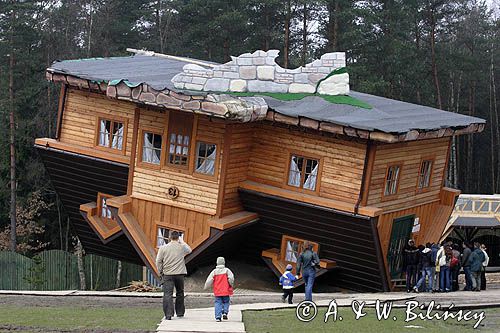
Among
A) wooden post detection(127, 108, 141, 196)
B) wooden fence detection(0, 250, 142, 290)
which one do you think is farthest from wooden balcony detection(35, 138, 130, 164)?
A: wooden fence detection(0, 250, 142, 290)

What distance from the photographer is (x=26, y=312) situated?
17.0 meters

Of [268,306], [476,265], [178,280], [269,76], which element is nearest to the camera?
[178,280]

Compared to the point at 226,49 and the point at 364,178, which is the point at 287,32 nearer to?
the point at 226,49

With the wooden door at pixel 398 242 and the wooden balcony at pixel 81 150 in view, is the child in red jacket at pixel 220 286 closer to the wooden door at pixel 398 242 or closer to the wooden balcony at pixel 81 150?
the wooden door at pixel 398 242

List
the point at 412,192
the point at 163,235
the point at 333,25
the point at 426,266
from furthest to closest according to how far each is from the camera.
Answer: the point at 333,25 → the point at 412,192 → the point at 163,235 → the point at 426,266

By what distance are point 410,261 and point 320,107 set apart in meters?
4.62


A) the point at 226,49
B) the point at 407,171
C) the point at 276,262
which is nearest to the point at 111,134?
the point at 276,262

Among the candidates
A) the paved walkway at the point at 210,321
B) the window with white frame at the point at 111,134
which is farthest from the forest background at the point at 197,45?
the paved walkway at the point at 210,321

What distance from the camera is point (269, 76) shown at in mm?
24188

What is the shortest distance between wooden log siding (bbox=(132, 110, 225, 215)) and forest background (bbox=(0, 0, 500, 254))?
19.0 meters

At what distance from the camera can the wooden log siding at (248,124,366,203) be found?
74.3 ft

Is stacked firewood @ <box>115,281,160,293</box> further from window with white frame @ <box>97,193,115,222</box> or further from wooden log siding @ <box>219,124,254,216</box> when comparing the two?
wooden log siding @ <box>219,124,254,216</box>

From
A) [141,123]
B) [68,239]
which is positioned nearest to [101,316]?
[141,123]

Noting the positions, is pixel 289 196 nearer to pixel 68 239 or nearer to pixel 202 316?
pixel 202 316
